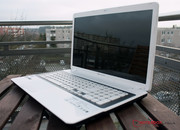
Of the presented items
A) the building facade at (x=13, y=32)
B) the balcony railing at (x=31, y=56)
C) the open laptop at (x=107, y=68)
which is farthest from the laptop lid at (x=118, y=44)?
the building facade at (x=13, y=32)

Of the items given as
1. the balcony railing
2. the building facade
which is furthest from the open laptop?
the building facade

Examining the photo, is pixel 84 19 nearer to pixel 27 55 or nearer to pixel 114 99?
pixel 114 99

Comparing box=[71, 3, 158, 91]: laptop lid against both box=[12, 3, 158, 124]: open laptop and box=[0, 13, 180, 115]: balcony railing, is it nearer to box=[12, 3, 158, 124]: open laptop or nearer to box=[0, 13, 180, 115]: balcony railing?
box=[12, 3, 158, 124]: open laptop

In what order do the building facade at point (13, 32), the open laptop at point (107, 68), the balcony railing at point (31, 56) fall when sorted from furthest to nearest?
the building facade at point (13, 32) < the balcony railing at point (31, 56) < the open laptop at point (107, 68)

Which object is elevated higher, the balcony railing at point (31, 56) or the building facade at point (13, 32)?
the building facade at point (13, 32)

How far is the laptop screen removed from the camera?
633 millimetres

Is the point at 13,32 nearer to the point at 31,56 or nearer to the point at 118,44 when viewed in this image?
the point at 31,56

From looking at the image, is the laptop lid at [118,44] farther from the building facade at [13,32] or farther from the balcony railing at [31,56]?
the building facade at [13,32]

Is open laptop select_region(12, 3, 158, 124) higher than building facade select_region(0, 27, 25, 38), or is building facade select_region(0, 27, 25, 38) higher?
building facade select_region(0, 27, 25, 38)

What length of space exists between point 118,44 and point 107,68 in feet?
0.49

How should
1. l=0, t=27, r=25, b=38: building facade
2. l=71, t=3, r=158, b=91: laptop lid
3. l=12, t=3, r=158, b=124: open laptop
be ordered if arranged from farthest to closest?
1. l=0, t=27, r=25, b=38: building facade
2. l=71, t=3, r=158, b=91: laptop lid
3. l=12, t=3, r=158, b=124: open laptop

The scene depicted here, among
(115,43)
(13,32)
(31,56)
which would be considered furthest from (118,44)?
(13,32)

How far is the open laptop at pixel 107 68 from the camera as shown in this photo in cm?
49

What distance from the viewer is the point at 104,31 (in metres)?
0.81
